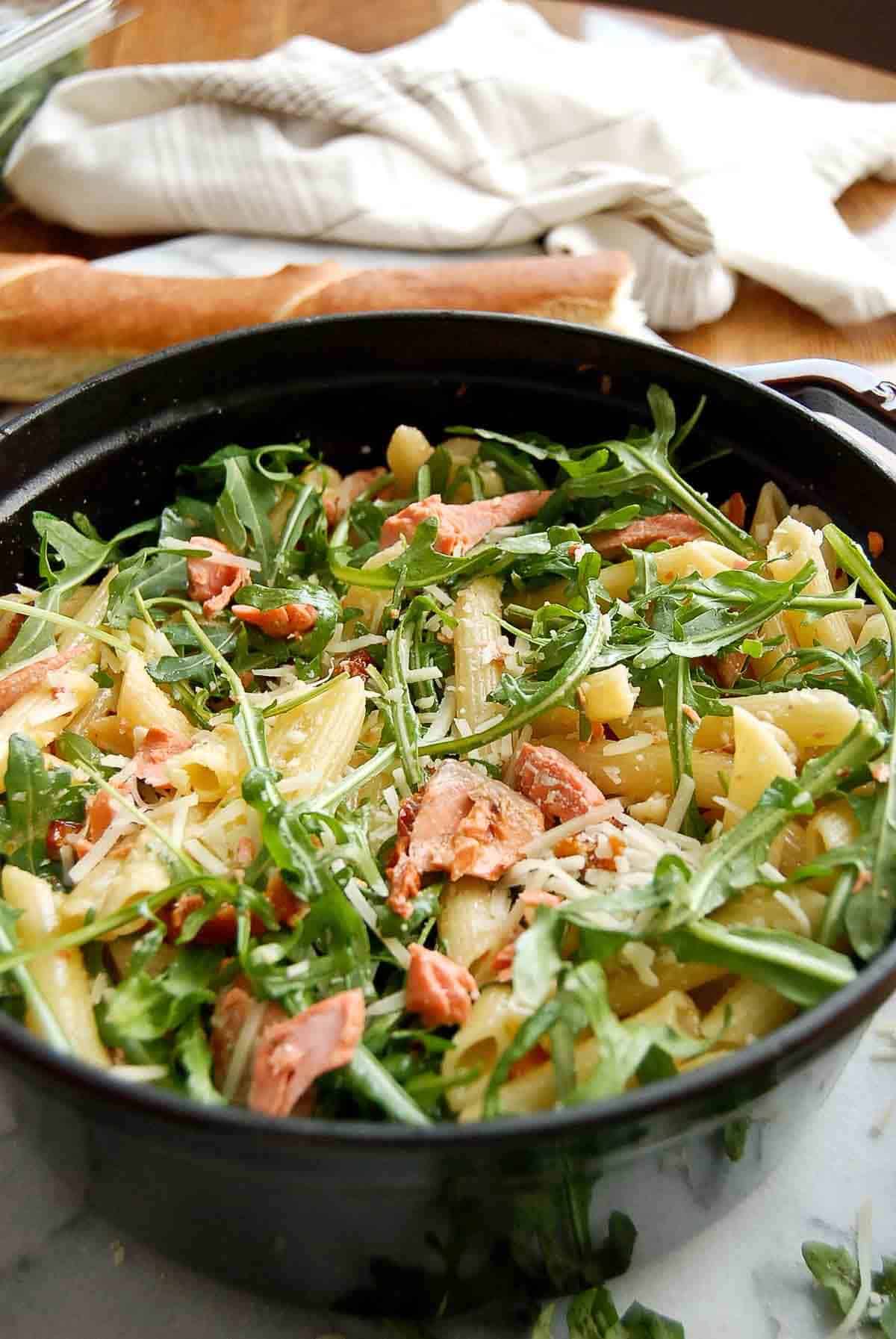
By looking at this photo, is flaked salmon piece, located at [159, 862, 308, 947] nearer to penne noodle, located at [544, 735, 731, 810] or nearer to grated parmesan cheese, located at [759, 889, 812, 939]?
penne noodle, located at [544, 735, 731, 810]

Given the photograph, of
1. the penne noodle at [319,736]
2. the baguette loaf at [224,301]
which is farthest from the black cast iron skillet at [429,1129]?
the penne noodle at [319,736]

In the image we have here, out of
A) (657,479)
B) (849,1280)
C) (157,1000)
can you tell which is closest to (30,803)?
(157,1000)

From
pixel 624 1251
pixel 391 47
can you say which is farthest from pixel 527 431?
pixel 391 47

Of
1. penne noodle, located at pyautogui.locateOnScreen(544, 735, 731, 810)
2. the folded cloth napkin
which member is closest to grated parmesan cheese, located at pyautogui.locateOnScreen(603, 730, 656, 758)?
penne noodle, located at pyautogui.locateOnScreen(544, 735, 731, 810)

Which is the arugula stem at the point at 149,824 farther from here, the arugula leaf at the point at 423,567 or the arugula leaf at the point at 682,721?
the arugula leaf at the point at 682,721

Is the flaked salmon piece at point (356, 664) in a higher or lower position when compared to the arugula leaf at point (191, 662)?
lower

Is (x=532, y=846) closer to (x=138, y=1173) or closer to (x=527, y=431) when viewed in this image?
(x=138, y=1173)
